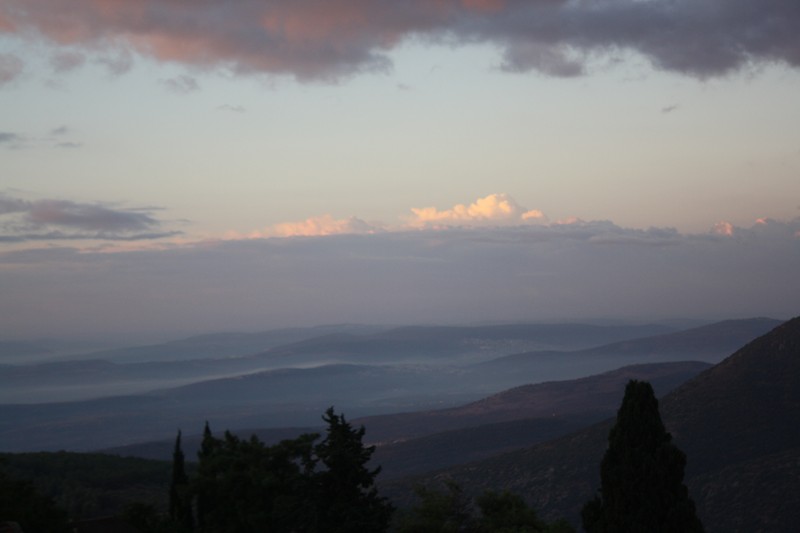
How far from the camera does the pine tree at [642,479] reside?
2925cm

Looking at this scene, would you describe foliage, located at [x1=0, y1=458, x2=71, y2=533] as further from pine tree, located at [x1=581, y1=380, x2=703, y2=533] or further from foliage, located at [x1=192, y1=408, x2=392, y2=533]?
pine tree, located at [x1=581, y1=380, x2=703, y2=533]

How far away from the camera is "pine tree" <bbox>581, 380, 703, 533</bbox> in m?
29.2

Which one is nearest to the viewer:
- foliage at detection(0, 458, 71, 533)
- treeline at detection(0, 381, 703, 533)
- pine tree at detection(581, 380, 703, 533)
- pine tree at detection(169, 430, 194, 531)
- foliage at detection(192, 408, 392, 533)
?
pine tree at detection(581, 380, 703, 533)

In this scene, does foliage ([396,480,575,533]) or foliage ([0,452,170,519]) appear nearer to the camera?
foliage ([396,480,575,533])

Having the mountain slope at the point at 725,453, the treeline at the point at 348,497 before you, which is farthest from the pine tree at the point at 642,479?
the mountain slope at the point at 725,453

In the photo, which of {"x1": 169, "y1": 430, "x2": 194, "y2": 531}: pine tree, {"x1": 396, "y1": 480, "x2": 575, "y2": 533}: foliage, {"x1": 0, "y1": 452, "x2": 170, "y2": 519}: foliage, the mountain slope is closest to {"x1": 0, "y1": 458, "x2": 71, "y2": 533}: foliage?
{"x1": 169, "y1": 430, "x2": 194, "y2": 531}: pine tree

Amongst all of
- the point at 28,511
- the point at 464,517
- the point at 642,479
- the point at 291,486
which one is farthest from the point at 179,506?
the point at 642,479

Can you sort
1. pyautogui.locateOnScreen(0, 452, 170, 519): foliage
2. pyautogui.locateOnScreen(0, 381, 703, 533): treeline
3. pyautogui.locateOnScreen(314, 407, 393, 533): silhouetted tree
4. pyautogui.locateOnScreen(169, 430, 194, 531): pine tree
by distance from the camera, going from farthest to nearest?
pyautogui.locateOnScreen(0, 452, 170, 519): foliage → pyautogui.locateOnScreen(169, 430, 194, 531): pine tree → pyautogui.locateOnScreen(314, 407, 393, 533): silhouetted tree → pyautogui.locateOnScreen(0, 381, 703, 533): treeline

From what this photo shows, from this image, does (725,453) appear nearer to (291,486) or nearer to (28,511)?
(291,486)

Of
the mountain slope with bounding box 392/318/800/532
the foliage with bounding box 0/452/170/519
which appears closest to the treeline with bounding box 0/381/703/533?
the foliage with bounding box 0/452/170/519

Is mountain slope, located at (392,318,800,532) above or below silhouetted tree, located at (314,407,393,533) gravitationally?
below

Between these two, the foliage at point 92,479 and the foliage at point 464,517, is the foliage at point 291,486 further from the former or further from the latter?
the foliage at point 92,479

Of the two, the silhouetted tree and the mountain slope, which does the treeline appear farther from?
the mountain slope

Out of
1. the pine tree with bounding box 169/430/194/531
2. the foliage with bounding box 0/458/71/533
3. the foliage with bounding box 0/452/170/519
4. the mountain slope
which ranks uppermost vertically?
the foliage with bounding box 0/458/71/533
